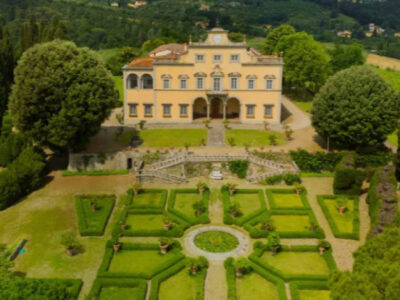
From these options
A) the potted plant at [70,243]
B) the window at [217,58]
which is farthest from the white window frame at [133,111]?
the potted plant at [70,243]

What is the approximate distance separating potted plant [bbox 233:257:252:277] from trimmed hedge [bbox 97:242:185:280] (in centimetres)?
456

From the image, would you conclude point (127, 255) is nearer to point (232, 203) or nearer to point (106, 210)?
point (106, 210)

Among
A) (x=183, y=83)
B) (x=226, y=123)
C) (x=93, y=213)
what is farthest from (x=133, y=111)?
(x=93, y=213)

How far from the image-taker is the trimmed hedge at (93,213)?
39875mm

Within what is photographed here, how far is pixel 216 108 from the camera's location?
6856 centimetres

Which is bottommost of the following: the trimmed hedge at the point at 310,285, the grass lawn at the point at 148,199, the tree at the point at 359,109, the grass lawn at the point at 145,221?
the grass lawn at the point at 145,221

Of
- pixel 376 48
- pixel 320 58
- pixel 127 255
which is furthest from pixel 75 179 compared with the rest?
pixel 376 48

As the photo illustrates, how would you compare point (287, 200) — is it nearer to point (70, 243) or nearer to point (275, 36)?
point (70, 243)

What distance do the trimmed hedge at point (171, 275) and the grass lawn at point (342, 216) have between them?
14475 mm

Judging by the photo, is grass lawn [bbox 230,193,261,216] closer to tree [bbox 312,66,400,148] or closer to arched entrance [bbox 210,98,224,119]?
tree [bbox 312,66,400,148]

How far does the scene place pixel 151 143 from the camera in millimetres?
58094

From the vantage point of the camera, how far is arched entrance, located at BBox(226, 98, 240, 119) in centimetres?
6775

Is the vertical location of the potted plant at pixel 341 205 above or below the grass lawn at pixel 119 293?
above

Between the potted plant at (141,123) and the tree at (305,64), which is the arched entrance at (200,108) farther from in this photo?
the tree at (305,64)
